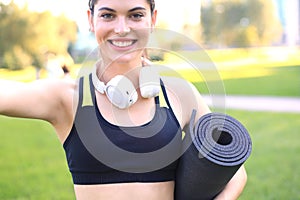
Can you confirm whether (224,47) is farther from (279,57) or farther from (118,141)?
(118,141)

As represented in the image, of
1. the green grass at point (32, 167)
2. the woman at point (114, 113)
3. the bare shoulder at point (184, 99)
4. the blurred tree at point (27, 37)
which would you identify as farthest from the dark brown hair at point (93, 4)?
the blurred tree at point (27, 37)

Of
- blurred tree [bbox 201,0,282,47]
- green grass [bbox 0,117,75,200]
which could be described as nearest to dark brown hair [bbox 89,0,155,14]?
green grass [bbox 0,117,75,200]

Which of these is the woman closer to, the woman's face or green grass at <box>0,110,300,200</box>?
the woman's face

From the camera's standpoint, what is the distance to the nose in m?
1.78

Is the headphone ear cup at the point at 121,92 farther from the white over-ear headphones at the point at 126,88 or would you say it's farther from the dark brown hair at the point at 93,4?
the dark brown hair at the point at 93,4

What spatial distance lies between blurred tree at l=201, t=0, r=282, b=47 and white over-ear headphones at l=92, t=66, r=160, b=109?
95.9 ft

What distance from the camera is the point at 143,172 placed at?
5.98ft

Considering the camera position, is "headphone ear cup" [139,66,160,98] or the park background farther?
the park background

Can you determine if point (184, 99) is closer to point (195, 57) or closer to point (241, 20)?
point (195, 57)

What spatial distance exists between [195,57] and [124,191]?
1.69ft

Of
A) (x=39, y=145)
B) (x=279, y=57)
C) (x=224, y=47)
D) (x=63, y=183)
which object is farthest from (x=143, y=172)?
(x=279, y=57)

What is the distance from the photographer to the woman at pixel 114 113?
1.78m

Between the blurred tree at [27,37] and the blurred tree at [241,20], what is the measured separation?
12.6 metres

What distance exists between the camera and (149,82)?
184cm
